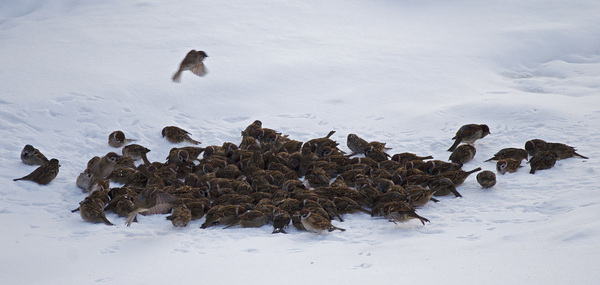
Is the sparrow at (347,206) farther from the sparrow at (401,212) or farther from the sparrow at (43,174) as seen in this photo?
the sparrow at (43,174)

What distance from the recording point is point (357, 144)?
8672 millimetres

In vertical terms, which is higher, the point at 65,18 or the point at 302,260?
the point at 65,18

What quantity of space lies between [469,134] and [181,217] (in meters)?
4.41

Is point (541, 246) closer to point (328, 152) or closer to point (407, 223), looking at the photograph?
point (407, 223)

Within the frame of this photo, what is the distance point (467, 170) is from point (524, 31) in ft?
27.2

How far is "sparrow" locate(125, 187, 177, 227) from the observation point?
6.38m

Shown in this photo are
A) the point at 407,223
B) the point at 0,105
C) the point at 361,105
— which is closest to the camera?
the point at 407,223

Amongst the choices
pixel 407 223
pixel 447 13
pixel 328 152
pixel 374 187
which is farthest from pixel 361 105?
pixel 447 13

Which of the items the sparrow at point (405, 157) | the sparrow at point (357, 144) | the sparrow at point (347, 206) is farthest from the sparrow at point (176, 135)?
the sparrow at point (347, 206)

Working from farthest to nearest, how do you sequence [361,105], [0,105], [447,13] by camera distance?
[447,13] → [361,105] → [0,105]

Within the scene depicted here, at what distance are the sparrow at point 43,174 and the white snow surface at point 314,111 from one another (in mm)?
102

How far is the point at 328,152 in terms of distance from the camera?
8.41m

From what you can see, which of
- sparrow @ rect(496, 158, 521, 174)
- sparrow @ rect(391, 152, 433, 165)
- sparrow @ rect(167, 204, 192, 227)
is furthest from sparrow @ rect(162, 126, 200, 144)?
sparrow @ rect(496, 158, 521, 174)

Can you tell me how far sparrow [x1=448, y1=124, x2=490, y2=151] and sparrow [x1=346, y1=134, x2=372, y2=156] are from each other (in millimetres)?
1250
